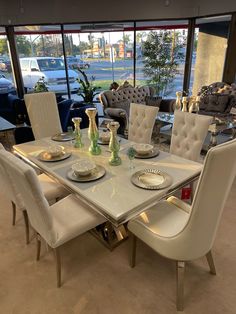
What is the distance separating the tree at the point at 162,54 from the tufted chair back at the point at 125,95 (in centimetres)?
68

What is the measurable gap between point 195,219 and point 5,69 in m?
6.42

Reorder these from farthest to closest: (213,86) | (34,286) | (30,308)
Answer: (213,86)
(34,286)
(30,308)

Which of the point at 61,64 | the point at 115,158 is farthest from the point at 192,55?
the point at 115,158

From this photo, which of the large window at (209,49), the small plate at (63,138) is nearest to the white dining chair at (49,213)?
the small plate at (63,138)

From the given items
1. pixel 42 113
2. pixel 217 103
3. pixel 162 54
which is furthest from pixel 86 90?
pixel 217 103

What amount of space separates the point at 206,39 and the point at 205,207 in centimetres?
555

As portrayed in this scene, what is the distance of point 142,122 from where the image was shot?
278 centimetres

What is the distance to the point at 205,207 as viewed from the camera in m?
1.34

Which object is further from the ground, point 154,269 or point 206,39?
point 206,39

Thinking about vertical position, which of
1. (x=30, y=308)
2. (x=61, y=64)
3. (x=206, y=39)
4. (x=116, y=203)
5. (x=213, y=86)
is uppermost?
(x=206, y=39)

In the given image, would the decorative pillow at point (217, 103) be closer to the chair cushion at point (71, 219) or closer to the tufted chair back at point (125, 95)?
the tufted chair back at point (125, 95)

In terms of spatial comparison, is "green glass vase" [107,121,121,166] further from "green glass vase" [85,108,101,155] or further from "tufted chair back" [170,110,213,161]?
"tufted chair back" [170,110,213,161]

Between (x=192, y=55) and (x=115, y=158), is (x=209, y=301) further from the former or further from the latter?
(x=192, y=55)

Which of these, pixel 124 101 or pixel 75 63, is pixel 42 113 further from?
pixel 75 63
